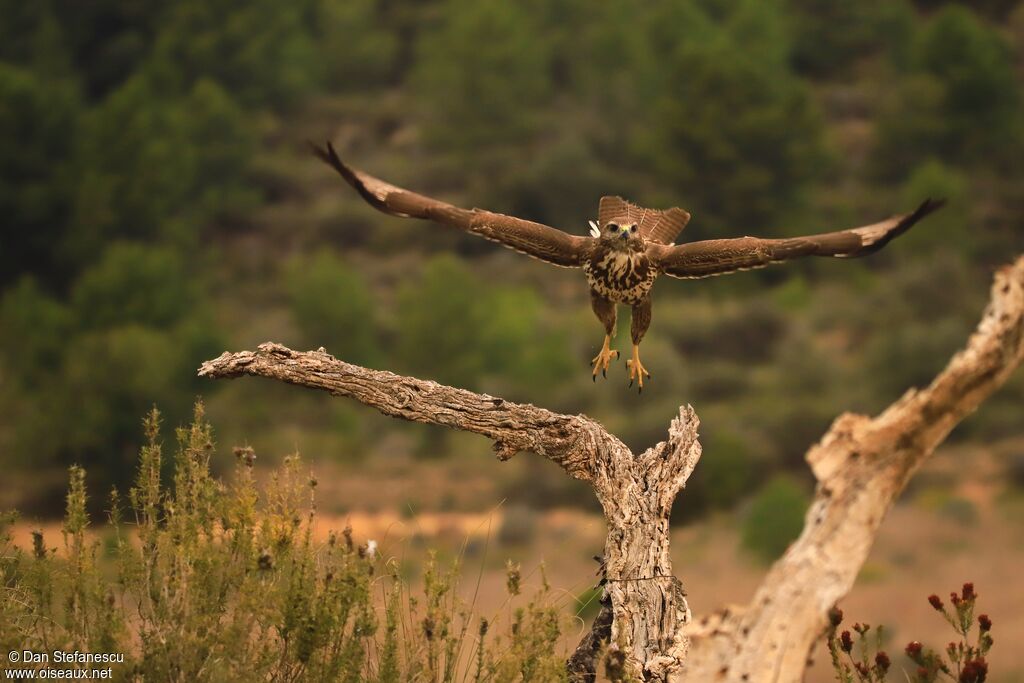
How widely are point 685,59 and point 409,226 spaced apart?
14074 millimetres

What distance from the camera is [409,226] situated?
6212 cm

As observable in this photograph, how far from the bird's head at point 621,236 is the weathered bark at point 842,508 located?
111 inches

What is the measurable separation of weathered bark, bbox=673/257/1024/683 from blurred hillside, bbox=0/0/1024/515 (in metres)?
24.8

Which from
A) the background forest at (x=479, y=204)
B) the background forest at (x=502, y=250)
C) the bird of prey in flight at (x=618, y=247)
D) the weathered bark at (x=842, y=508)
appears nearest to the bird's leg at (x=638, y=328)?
the bird of prey in flight at (x=618, y=247)

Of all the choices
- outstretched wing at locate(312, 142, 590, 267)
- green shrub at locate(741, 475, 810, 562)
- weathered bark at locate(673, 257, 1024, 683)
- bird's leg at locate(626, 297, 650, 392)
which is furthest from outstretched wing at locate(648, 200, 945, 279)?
green shrub at locate(741, 475, 810, 562)

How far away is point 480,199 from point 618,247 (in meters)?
52.6

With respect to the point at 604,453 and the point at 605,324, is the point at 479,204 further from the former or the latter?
the point at 604,453

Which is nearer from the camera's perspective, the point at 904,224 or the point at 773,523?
the point at 904,224

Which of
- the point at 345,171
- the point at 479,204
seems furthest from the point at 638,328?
the point at 479,204

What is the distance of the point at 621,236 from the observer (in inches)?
348

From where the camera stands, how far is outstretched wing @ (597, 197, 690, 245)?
9.25 meters

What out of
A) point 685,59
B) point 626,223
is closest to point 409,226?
point 685,59

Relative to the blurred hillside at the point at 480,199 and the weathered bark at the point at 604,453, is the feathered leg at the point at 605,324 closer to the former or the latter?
the weathered bark at the point at 604,453

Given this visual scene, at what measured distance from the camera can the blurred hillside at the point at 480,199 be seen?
138 feet
